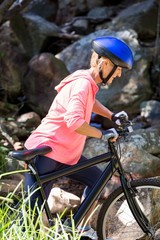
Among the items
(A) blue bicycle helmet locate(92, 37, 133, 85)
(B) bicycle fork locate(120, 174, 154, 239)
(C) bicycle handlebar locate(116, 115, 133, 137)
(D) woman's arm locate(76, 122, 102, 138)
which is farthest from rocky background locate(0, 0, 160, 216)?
(A) blue bicycle helmet locate(92, 37, 133, 85)

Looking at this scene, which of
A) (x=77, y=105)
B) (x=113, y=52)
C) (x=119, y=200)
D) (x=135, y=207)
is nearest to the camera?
(x=77, y=105)

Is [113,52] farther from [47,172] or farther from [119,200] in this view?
[119,200]

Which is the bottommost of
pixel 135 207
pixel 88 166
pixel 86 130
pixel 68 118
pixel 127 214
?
pixel 127 214

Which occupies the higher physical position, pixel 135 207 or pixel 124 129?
pixel 124 129

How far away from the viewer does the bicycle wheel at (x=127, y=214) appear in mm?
3305

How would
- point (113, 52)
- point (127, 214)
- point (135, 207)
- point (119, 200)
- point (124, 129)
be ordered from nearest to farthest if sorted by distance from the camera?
point (113, 52), point (124, 129), point (135, 207), point (119, 200), point (127, 214)

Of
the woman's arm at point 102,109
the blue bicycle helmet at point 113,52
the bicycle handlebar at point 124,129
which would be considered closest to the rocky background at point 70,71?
the woman's arm at point 102,109

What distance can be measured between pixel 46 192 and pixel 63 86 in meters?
0.81

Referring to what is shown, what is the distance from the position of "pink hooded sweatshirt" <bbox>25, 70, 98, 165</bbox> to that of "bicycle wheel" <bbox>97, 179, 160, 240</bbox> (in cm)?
48

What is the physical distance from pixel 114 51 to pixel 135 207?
3.92ft

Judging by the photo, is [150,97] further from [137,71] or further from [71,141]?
[71,141]

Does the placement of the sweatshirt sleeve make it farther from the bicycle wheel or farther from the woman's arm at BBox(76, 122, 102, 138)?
the bicycle wheel

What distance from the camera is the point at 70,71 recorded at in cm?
851

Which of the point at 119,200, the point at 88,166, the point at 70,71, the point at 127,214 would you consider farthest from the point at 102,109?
the point at 70,71
